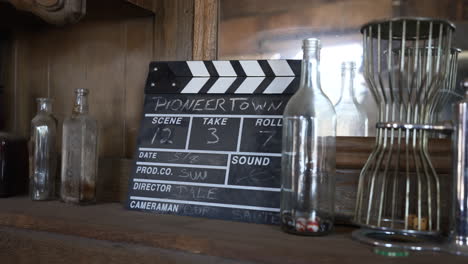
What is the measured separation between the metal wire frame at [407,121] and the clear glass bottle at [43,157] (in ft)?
2.59

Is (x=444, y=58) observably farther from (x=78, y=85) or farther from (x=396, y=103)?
(x=78, y=85)

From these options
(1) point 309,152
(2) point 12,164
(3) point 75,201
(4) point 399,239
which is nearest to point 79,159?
(3) point 75,201

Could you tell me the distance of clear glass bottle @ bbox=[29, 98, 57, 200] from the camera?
1.22m

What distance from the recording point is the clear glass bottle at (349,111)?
1024 millimetres

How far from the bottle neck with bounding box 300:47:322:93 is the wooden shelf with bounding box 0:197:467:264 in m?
0.28

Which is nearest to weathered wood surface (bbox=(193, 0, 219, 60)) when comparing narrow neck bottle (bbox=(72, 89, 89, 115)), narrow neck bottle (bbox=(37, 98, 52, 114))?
narrow neck bottle (bbox=(72, 89, 89, 115))

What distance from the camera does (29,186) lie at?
1.31 metres

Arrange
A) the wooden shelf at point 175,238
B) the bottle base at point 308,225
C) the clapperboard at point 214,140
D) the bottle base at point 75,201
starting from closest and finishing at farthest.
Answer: the wooden shelf at point 175,238 → the bottle base at point 308,225 → the clapperboard at point 214,140 → the bottle base at point 75,201

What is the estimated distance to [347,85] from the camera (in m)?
1.04

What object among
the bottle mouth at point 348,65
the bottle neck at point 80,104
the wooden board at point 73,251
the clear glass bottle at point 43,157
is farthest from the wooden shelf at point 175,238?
the bottle mouth at point 348,65

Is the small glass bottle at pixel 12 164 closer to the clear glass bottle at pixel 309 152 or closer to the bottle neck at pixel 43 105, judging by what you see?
the bottle neck at pixel 43 105

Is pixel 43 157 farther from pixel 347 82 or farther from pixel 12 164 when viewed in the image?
pixel 347 82

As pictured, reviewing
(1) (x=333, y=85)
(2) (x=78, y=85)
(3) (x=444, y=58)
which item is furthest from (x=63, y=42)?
(3) (x=444, y=58)

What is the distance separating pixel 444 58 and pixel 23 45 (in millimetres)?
1239
